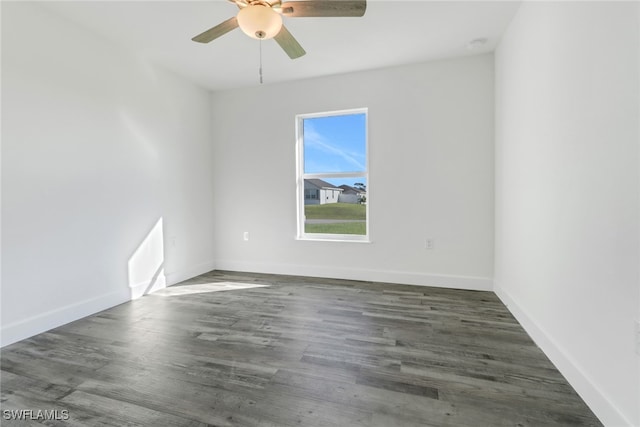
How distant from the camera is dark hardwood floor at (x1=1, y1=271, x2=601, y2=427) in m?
1.34

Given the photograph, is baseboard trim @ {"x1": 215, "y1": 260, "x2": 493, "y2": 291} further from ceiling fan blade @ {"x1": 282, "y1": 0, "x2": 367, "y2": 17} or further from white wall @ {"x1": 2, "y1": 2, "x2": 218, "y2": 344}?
ceiling fan blade @ {"x1": 282, "y1": 0, "x2": 367, "y2": 17}

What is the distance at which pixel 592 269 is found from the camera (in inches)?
53.6

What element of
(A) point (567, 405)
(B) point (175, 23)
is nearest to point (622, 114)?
(A) point (567, 405)

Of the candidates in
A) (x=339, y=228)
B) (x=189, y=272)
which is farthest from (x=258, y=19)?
(x=189, y=272)

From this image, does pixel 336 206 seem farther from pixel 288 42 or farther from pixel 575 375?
→ pixel 575 375

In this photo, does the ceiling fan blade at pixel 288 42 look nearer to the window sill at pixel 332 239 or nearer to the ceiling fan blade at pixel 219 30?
the ceiling fan blade at pixel 219 30

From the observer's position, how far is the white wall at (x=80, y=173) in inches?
81.0

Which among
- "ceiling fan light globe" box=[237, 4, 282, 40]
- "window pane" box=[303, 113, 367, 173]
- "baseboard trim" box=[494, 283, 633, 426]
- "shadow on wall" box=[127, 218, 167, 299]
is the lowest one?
"baseboard trim" box=[494, 283, 633, 426]

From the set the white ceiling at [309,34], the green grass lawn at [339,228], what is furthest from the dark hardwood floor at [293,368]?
the white ceiling at [309,34]

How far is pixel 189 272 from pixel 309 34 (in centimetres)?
305

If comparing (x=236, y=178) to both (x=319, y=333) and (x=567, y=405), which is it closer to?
(x=319, y=333)

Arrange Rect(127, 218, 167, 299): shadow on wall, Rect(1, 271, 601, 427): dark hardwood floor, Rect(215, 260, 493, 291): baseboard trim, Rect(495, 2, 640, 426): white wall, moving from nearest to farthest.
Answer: Rect(495, 2, 640, 426): white wall, Rect(1, 271, 601, 427): dark hardwood floor, Rect(127, 218, 167, 299): shadow on wall, Rect(215, 260, 493, 291): baseboard trim

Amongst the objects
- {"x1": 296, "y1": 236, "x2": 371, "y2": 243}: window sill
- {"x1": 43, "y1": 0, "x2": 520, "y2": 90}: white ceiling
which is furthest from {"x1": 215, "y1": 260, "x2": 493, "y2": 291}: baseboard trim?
{"x1": 43, "y1": 0, "x2": 520, "y2": 90}: white ceiling

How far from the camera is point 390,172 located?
331cm
